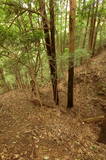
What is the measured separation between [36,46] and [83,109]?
3.64m

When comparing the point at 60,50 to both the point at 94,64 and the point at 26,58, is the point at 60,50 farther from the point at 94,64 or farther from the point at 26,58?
the point at 26,58

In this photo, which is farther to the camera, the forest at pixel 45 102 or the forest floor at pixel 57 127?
the forest at pixel 45 102

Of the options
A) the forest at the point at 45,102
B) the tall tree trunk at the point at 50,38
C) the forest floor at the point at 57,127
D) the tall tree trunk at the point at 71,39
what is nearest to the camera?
the forest floor at the point at 57,127

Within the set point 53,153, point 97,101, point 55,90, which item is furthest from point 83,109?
point 53,153

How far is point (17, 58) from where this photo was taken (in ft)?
12.3

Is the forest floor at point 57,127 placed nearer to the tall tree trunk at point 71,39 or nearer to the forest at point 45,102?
the forest at point 45,102

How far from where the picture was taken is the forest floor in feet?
9.89

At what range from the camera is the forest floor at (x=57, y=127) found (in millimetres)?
3016

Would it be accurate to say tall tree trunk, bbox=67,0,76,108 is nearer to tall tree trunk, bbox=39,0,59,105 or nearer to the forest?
the forest

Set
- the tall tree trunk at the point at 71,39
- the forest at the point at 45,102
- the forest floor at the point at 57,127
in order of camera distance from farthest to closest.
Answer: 1. the tall tree trunk at the point at 71,39
2. the forest at the point at 45,102
3. the forest floor at the point at 57,127

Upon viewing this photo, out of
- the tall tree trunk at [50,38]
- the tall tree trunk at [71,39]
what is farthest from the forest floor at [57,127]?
the tall tree trunk at [50,38]

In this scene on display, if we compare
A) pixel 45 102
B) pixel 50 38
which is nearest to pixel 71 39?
pixel 50 38

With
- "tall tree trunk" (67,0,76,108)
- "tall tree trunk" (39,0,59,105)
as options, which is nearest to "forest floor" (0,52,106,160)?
"tall tree trunk" (67,0,76,108)

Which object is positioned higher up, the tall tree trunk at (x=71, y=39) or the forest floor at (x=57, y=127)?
the tall tree trunk at (x=71, y=39)
